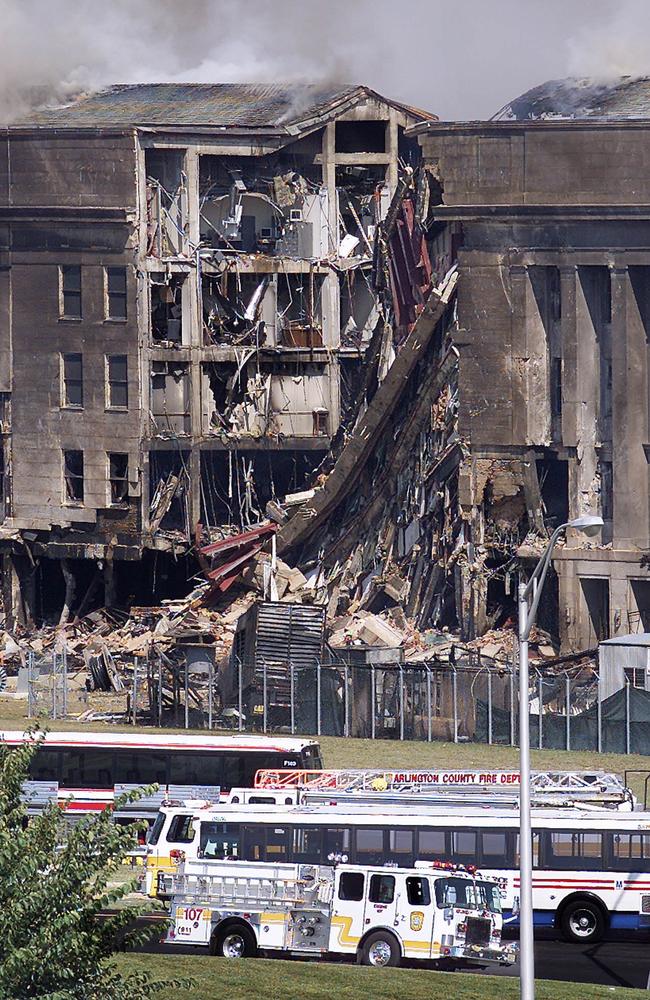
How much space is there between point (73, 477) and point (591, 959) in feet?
120

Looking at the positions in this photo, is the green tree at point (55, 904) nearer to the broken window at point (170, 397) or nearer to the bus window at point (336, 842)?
the bus window at point (336, 842)

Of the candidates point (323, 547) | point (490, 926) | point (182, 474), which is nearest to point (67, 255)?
point (182, 474)

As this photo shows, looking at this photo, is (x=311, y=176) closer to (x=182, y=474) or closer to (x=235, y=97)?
(x=235, y=97)

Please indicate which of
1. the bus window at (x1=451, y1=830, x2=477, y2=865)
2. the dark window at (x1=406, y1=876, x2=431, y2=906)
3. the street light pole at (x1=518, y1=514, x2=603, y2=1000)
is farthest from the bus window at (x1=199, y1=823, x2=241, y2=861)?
the street light pole at (x1=518, y1=514, x2=603, y2=1000)

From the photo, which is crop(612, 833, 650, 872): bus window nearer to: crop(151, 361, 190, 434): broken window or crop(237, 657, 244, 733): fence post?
crop(237, 657, 244, 733): fence post

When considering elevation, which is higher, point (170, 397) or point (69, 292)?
point (69, 292)

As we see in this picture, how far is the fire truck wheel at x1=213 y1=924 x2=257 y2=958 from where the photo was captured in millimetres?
26703

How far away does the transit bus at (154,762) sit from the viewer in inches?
1412

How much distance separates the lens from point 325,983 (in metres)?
24.6

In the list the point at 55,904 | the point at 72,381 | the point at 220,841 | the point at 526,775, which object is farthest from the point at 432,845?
the point at 72,381

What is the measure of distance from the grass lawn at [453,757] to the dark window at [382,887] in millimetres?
12210

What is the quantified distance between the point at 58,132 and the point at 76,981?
44030mm

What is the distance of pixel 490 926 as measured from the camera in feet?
87.0

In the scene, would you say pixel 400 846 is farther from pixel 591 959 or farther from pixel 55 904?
pixel 55 904
